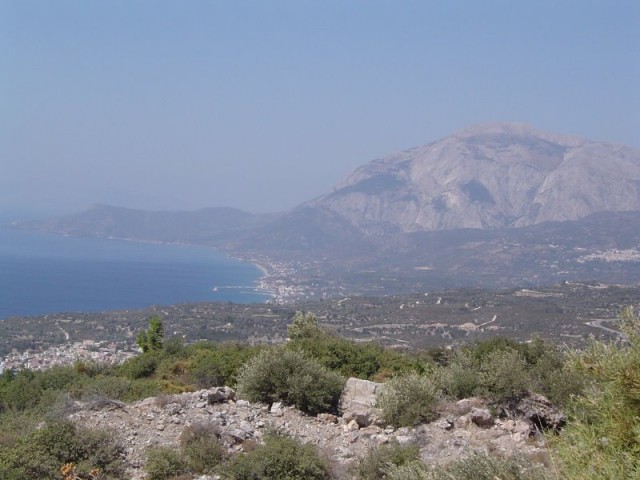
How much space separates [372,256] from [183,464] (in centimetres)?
17884

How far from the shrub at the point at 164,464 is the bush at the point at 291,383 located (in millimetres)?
4059

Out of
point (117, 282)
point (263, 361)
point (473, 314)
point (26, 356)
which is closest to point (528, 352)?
point (263, 361)

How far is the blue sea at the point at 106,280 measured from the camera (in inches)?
4006

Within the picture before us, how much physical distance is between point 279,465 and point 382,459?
5.69 feet

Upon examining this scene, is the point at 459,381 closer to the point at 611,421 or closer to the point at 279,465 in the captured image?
the point at 279,465

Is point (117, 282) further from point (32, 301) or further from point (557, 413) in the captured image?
point (557, 413)

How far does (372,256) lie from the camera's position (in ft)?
622

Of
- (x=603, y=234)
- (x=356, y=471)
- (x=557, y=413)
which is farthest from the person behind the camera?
(x=603, y=234)

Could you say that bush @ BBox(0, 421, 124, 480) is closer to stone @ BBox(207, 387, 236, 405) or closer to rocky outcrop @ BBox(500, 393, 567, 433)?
stone @ BBox(207, 387, 236, 405)

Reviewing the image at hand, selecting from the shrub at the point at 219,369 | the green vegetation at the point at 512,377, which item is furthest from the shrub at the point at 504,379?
the shrub at the point at 219,369

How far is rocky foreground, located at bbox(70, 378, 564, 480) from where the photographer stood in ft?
40.2

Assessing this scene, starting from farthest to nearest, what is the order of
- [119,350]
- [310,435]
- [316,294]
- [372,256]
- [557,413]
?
[372,256], [316,294], [119,350], [557,413], [310,435]

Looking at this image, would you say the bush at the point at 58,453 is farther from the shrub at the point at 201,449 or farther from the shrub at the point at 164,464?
the shrub at the point at 201,449

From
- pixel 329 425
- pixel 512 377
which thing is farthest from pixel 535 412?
pixel 329 425
